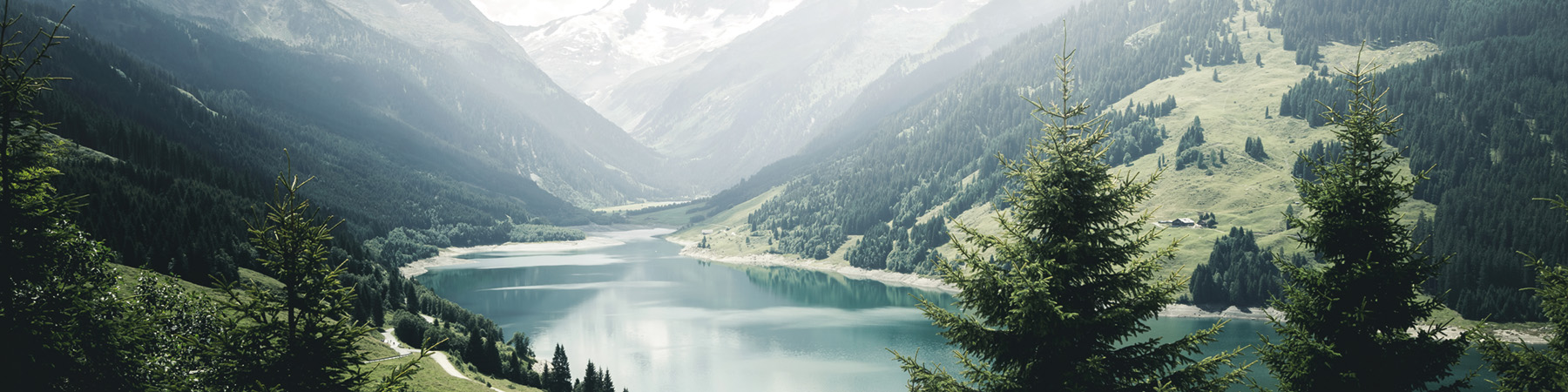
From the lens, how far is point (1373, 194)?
54.1 feet

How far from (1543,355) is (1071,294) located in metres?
11.6

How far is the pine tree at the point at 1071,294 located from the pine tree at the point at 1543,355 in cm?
708

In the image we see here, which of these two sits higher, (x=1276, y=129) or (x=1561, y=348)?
(x=1561, y=348)

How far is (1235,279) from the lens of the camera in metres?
128

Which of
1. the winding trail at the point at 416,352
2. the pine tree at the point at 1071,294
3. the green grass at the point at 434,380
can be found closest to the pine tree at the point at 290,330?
the pine tree at the point at 1071,294

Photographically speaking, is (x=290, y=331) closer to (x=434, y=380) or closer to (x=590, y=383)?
(x=434, y=380)

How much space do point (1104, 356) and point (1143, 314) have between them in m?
1.04

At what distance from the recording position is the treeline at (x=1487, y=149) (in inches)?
4409

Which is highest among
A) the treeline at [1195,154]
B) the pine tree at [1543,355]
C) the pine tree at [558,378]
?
the pine tree at [1543,355]

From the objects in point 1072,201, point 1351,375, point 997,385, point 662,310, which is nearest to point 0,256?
point 997,385

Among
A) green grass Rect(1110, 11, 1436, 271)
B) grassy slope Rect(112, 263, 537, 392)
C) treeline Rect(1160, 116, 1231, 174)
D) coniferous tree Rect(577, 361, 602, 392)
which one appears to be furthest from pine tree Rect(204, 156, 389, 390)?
treeline Rect(1160, 116, 1231, 174)

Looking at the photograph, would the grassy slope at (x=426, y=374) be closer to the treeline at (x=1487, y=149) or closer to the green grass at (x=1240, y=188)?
the treeline at (x=1487, y=149)

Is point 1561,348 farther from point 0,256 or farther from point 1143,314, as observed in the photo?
point 0,256

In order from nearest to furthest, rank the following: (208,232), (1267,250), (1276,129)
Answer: (208,232) → (1267,250) → (1276,129)
